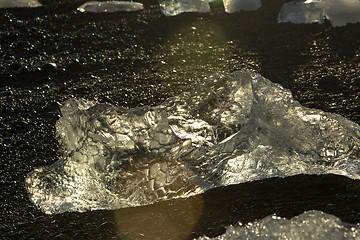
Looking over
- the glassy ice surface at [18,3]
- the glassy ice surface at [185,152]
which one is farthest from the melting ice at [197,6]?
the glassy ice surface at [185,152]

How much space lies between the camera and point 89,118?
147cm

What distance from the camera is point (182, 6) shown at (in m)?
2.51

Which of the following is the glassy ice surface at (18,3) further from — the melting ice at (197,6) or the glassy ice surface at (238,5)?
the glassy ice surface at (238,5)

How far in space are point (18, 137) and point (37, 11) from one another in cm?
105

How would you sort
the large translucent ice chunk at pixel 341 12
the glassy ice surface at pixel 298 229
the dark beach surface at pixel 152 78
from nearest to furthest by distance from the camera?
the glassy ice surface at pixel 298 229 → the dark beach surface at pixel 152 78 → the large translucent ice chunk at pixel 341 12

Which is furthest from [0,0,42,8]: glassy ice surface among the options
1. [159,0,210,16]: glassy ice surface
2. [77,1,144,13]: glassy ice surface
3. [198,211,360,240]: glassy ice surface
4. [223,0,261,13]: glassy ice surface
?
[198,211,360,240]: glassy ice surface

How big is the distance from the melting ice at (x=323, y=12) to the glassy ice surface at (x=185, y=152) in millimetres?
929

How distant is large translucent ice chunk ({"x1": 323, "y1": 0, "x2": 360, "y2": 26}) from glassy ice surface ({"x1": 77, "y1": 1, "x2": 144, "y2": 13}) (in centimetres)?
91

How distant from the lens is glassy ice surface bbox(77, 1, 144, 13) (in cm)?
254

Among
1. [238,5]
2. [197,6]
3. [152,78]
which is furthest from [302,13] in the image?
[152,78]

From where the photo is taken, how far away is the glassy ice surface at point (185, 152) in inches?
56.1

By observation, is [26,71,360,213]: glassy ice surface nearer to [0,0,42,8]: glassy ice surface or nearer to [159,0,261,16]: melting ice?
[159,0,261,16]: melting ice

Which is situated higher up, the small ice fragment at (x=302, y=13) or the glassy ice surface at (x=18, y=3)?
the glassy ice surface at (x=18, y=3)

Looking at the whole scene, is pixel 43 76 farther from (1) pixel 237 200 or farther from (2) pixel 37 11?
(1) pixel 237 200
